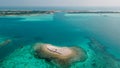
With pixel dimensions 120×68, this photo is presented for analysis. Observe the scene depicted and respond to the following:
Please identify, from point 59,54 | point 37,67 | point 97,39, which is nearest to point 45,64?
point 37,67

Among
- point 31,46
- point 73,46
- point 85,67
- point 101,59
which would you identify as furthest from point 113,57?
point 31,46

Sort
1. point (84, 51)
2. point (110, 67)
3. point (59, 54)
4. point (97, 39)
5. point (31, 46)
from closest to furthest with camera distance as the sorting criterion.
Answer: point (110, 67) → point (59, 54) → point (84, 51) → point (31, 46) → point (97, 39)

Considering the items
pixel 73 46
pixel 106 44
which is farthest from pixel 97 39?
pixel 73 46

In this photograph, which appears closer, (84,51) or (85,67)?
(85,67)

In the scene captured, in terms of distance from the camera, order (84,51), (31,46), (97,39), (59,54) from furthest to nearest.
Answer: (97,39)
(31,46)
(84,51)
(59,54)

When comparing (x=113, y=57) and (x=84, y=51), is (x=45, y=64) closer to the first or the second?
(x=84, y=51)

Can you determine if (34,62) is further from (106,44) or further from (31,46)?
(106,44)

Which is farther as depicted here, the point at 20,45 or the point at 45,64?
the point at 20,45

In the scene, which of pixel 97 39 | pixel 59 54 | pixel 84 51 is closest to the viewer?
pixel 59 54

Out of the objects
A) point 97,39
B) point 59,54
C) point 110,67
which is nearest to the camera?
point 110,67
